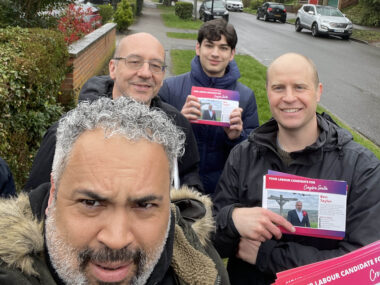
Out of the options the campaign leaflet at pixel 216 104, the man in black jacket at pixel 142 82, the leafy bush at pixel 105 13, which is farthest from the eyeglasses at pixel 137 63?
the leafy bush at pixel 105 13

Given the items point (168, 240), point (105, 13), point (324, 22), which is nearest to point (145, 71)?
point (168, 240)

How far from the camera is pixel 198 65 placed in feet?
11.7

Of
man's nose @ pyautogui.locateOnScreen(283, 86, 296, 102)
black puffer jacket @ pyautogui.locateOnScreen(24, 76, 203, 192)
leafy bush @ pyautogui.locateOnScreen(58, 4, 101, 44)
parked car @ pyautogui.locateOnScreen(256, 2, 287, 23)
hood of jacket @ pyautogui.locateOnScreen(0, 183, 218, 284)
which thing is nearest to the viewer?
hood of jacket @ pyautogui.locateOnScreen(0, 183, 218, 284)

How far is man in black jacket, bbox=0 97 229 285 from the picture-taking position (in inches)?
52.1

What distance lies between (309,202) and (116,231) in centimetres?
111

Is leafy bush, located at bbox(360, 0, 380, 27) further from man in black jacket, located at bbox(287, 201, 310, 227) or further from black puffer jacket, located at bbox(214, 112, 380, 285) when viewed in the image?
man in black jacket, located at bbox(287, 201, 310, 227)

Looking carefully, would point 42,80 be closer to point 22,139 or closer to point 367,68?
point 22,139

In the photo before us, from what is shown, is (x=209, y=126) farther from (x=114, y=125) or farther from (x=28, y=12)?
(x=28, y=12)

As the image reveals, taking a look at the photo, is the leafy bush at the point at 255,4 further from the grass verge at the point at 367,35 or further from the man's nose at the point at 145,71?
the man's nose at the point at 145,71

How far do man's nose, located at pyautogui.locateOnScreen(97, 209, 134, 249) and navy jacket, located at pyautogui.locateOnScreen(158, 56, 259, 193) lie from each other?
2.09 m

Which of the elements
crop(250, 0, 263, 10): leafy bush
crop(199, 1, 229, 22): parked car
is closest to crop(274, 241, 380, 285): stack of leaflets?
crop(199, 1, 229, 22): parked car

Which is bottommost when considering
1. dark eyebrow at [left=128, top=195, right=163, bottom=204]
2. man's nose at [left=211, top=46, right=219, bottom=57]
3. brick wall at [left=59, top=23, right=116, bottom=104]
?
brick wall at [left=59, top=23, right=116, bottom=104]

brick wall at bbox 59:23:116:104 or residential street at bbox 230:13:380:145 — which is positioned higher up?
brick wall at bbox 59:23:116:104

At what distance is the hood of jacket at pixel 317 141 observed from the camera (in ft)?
7.25
